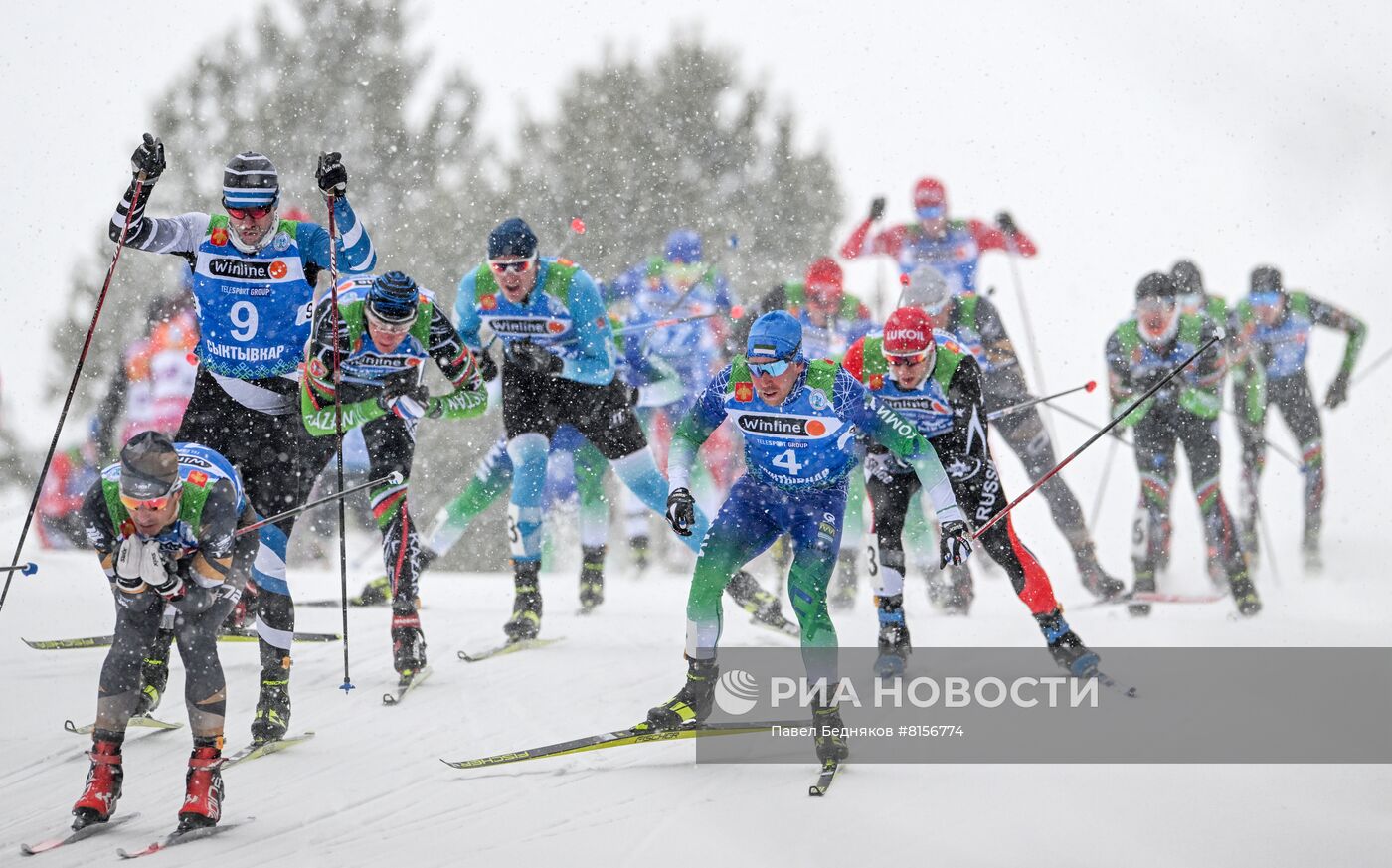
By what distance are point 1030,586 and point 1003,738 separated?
33.3 inches

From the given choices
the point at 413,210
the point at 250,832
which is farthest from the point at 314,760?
the point at 413,210

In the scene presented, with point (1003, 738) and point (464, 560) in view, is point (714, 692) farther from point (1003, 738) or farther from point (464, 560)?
point (464, 560)

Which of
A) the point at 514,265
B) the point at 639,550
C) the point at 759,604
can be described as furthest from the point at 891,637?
the point at 639,550

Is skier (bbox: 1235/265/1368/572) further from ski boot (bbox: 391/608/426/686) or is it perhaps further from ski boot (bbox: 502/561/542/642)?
ski boot (bbox: 391/608/426/686)

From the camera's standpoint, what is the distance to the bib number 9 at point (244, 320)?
5699 mm

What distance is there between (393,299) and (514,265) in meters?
1.15

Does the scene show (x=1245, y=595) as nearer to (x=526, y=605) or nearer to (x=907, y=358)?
(x=907, y=358)

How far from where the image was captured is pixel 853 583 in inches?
369

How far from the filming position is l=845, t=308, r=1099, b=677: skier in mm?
6371

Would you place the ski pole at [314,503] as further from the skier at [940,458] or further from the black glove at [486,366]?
the skier at [940,458]

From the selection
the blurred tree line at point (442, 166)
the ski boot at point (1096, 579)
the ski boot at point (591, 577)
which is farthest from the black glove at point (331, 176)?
the blurred tree line at point (442, 166)

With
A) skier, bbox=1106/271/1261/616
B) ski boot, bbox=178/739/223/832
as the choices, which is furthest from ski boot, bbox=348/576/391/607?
skier, bbox=1106/271/1261/616

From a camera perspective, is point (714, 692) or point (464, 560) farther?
point (464, 560)

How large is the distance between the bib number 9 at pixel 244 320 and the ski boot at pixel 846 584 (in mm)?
4586
